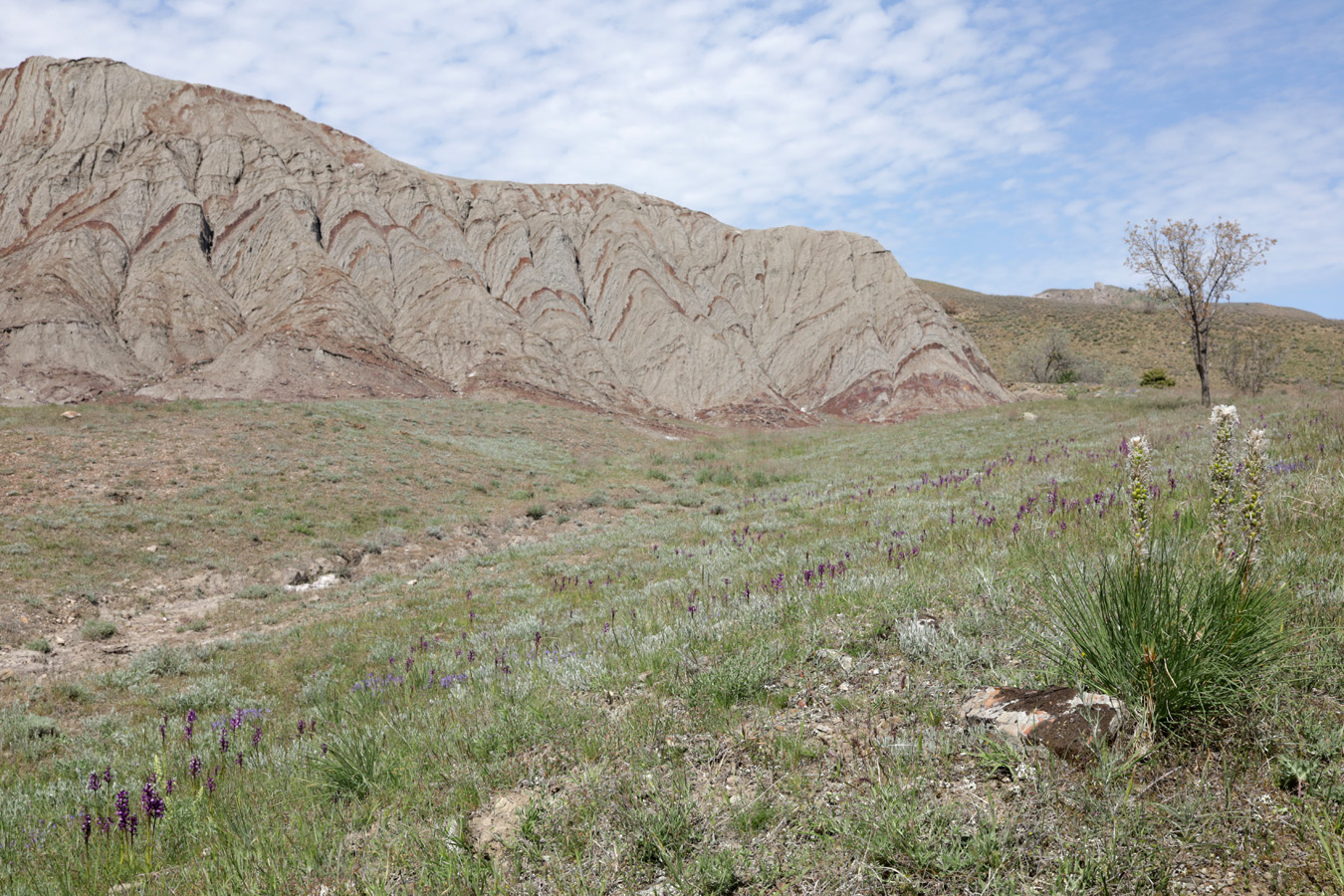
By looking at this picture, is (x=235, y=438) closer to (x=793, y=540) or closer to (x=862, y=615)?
(x=793, y=540)

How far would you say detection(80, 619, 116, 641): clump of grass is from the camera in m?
10.1

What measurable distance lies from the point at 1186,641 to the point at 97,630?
14048 millimetres

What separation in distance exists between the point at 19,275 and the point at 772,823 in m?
55.7

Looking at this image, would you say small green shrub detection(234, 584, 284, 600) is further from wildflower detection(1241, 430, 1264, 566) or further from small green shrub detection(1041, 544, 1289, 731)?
wildflower detection(1241, 430, 1264, 566)

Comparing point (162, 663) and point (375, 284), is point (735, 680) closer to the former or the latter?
point (162, 663)

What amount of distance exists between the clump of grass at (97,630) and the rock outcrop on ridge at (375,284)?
28541 mm

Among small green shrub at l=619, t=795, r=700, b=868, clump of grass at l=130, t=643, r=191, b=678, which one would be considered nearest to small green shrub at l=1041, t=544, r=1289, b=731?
small green shrub at l=619, t=795, r=700, b=868

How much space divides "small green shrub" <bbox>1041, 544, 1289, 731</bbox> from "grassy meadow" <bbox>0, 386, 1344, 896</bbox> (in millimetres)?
66

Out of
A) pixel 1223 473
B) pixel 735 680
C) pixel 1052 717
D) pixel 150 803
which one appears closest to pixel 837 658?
pixel 735 680

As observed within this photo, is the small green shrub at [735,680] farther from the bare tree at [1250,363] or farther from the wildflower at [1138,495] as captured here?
the bare tree at [1250,363]

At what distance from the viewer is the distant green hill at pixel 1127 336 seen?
2322 inches

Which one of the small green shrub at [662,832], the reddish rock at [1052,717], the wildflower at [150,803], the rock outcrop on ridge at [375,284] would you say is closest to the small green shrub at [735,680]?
the small green shrub at [662,832]

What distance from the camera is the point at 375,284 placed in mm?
49625

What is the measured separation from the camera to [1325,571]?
3771mm
